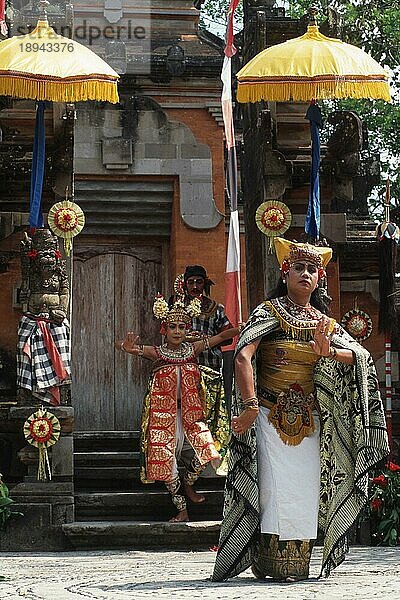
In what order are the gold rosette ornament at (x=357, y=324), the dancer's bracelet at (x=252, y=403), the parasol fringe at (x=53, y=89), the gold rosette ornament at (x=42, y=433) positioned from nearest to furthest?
the dancer's bracelet at (x=252, y=403) < the parasol fringe at (x=53, y=89) < the gold rosette ornament at (x=42, y=433) < the gold rosette ornament at (x=357, y=324)

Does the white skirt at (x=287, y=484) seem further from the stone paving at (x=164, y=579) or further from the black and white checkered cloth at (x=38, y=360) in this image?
the black and white checkered cloth at (x=38, y=360)

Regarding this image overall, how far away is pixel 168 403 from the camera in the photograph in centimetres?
1062

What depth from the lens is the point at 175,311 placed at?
10688 millimetres

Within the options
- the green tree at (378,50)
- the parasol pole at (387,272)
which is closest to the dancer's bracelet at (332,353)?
the parasol pole at (387,272)

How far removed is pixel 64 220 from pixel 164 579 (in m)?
4.10

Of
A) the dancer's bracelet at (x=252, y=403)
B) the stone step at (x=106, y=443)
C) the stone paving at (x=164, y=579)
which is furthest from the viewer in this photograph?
the stone step at (x=106, y=443)

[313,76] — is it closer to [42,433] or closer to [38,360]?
[38,360]

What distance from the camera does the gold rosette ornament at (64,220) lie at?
428 inches

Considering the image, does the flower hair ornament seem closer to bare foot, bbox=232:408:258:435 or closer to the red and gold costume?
the red and gold costume

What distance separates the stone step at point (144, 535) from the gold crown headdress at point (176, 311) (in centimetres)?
173

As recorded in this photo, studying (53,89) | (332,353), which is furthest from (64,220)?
(332,353)

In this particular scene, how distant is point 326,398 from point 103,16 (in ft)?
29.9

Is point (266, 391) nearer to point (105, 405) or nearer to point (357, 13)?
point (105, 405)

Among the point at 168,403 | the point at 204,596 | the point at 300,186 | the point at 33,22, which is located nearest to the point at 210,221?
the point at 300,186
